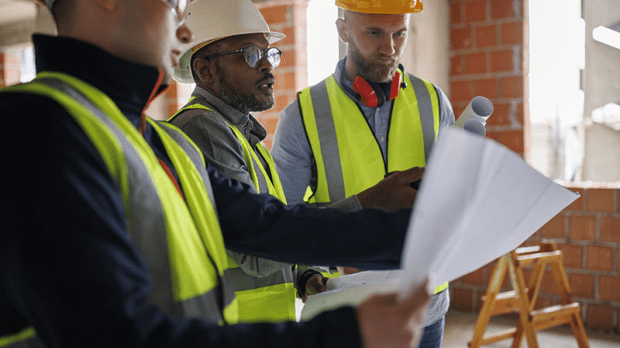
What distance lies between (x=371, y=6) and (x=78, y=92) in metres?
1.49

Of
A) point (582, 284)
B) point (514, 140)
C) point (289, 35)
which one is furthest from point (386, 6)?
point (582, 284)

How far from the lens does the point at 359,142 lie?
1.97m

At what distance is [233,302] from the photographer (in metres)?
0.97

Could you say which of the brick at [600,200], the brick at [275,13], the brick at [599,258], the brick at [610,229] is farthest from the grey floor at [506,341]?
the brick at [275,13]

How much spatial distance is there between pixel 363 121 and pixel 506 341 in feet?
7.92

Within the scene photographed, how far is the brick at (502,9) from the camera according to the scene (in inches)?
146

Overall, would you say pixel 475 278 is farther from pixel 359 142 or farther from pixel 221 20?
pixel 221 20

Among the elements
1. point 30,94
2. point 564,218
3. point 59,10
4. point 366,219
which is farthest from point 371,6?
point 564,218

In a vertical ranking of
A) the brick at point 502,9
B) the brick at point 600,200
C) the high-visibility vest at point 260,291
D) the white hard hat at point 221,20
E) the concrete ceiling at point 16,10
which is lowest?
the brick at point 600,200

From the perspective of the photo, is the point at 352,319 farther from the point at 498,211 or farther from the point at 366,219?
the point at 366,219

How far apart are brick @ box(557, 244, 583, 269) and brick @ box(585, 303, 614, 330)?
0.97 ft

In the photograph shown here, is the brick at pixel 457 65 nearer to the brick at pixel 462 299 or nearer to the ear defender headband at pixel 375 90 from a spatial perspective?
the brick at pixel 462 299

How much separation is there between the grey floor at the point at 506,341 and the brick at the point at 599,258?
0.46 metres

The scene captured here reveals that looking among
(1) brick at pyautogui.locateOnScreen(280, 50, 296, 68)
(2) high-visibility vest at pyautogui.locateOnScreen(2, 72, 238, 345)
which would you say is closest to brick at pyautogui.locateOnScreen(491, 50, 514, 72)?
(1) brick at pyautogui.locateOnScreen(280, 50, 296, 68)
